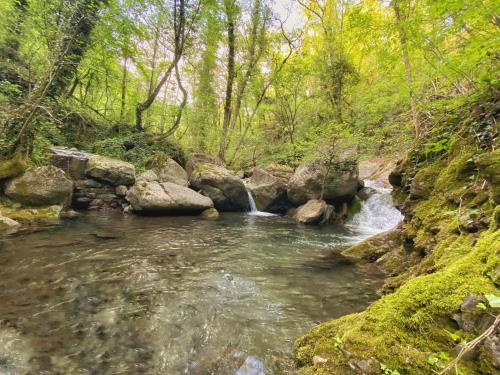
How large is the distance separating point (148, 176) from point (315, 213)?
763cm

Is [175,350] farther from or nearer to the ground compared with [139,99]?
nearer to the ground

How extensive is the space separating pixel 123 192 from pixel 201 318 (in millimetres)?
9017

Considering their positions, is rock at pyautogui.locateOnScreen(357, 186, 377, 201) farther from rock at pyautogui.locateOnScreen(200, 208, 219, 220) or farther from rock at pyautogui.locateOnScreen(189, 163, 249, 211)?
rock at pyautogui.locateOnScreen(200, 208, 219, 220)

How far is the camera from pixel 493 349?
1534mm

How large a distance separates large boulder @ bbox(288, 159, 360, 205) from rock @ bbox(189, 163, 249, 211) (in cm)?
285

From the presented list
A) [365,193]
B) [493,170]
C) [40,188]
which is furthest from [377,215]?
[40,188]

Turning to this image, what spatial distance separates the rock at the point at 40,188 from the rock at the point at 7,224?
46.5 inches

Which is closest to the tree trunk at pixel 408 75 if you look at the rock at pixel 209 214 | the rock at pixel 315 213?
the rock at pixel 315 213

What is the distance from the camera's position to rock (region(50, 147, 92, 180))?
10213mm

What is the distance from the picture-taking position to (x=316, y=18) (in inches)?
738

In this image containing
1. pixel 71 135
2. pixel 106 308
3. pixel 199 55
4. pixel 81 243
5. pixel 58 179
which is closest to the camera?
pixel 106 308

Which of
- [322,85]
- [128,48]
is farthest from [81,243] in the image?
[322,85]

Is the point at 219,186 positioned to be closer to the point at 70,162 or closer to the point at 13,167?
the point at 70,162

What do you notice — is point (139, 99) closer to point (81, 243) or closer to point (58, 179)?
point (58, 179)
